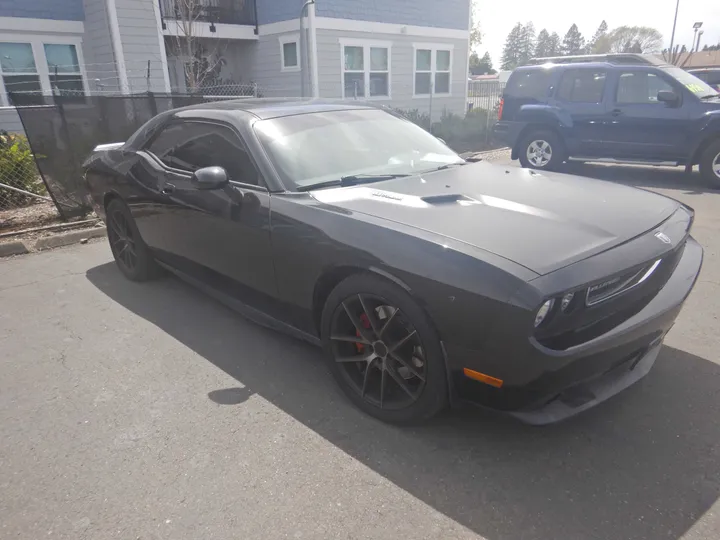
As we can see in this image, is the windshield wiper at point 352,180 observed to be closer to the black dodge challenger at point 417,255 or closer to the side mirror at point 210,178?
the black dodge challenger at point 417,255

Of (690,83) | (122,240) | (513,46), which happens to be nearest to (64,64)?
(122,240)

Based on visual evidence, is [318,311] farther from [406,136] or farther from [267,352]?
[406,136]

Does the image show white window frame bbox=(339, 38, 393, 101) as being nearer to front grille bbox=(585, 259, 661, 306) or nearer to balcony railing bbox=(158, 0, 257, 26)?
balcony railing bbox=(158, 0, 257, 26)

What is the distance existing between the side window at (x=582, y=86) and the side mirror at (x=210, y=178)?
825 cm

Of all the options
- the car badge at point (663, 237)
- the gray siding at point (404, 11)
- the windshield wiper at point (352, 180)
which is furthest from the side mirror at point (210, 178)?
the gray siding at point (404, 11)

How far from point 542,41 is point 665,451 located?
461 feet

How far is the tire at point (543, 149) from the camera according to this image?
32.4 feet

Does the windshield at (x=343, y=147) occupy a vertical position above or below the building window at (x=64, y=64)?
below

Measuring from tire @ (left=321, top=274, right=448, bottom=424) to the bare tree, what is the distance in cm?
1089

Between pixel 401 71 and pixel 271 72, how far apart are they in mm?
4136

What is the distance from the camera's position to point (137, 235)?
4598mm

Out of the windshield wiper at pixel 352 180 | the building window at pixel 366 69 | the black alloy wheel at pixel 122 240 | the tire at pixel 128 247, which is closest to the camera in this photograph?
the windshield wiper at pixel 352 180

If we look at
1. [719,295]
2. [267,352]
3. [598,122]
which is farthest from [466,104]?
[267,352]

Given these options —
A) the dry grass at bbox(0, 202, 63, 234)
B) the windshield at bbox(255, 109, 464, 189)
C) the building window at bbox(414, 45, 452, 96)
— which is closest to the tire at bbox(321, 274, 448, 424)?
the windshield at bbox(255, 109, 464, 189)
